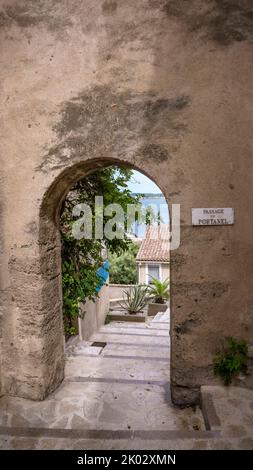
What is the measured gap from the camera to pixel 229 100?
9.91 ft

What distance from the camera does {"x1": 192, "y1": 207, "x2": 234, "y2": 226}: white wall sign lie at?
10.1 ft

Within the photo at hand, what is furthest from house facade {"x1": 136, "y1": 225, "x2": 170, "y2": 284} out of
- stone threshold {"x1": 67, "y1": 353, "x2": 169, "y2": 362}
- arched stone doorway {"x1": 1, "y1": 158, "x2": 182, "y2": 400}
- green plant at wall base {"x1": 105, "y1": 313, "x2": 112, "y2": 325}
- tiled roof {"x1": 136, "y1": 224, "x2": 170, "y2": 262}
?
arched stone doorway {"x1": 1, "y1": 158, "x2": 182, "y2": 400}

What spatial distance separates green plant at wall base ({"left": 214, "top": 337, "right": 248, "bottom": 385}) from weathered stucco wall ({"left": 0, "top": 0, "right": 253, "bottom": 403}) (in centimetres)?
7

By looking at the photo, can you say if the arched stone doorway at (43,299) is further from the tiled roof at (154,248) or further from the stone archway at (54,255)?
the tiled roof at (154,248)

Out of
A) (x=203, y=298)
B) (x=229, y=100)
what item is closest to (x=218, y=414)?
(x=203, y=298)

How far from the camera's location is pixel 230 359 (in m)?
3.13

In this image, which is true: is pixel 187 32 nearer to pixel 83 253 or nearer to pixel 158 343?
pixel 83 253

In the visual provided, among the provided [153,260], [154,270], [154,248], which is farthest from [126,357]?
[154,248]

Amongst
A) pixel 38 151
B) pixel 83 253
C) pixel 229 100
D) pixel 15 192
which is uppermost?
pixel 229 100

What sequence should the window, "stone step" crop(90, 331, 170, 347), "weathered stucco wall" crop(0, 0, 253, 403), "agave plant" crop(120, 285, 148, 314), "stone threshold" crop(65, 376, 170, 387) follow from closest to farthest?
"weathered stucco wall" crop(0, 0, 253, 403)
"stone threshold" crop(65, 376, 170, 387)
"stone step" crop(90, 331, 170, 347)
"agave plant" crop(120, 285, 148, 314)
the window

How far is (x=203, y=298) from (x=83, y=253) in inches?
93.2

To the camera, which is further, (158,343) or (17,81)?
(158,343)

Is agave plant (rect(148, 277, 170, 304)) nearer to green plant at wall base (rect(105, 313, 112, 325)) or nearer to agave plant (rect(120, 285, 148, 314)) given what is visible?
agave plant (rect(120, 285, 148, 314))
